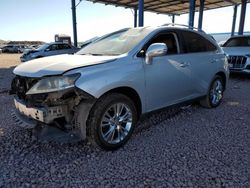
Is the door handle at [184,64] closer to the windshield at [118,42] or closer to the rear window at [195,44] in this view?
the rear window at [195,44]

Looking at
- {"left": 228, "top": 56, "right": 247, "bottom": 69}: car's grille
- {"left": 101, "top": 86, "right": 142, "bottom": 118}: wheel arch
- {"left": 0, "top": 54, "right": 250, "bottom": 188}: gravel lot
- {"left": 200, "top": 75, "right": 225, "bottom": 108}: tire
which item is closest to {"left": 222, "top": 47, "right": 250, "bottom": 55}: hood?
{"left": 228, "top": 56, "right": 247, "bottom": 69}: car's grille

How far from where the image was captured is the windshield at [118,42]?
3.50 m

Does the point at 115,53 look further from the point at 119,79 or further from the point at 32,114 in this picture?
the point at 32,114

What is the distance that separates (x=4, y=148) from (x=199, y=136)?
2917 mm

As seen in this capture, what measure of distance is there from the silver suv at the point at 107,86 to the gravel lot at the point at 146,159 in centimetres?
32

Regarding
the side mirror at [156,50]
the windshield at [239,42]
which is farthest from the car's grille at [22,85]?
the windshield at [239,42]

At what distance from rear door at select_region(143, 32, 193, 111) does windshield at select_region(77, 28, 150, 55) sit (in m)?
0.23

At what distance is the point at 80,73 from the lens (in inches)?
107

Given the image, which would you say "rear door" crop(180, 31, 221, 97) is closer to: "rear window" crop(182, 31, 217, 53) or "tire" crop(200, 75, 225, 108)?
"rear window" crop(182, 31, 217, 53)

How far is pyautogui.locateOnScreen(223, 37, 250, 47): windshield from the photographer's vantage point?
30.3 ft

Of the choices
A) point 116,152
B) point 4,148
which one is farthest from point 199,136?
point 4,148

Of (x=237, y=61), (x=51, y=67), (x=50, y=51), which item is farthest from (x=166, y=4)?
(x=51, y=67)

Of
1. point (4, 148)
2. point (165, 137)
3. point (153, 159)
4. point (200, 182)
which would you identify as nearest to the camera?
point (200, 182)

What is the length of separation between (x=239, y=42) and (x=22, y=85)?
29.6ft
